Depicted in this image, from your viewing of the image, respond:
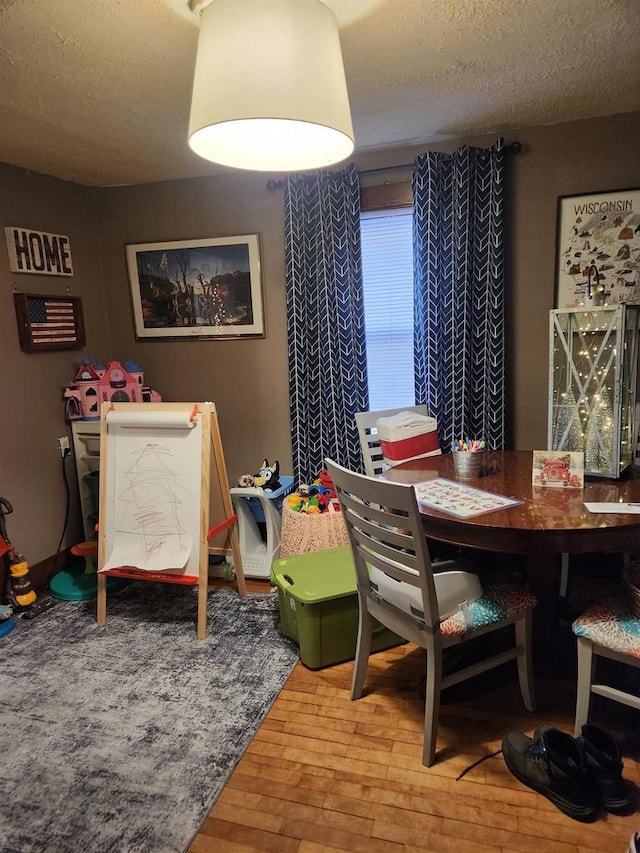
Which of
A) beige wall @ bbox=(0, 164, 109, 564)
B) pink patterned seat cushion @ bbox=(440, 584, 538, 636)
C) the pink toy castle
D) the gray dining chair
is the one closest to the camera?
the gray dining chair

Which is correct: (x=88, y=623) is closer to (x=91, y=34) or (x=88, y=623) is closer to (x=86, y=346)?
(x=86, y=346)

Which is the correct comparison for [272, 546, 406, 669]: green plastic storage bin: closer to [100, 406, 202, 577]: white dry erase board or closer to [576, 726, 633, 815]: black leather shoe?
[100, 406, 202, 577]: white dry erase board

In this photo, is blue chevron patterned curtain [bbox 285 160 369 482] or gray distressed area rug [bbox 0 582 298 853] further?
blue chevron patterned curtain [bbox 285 160 369 482]

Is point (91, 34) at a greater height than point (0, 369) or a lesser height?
greater

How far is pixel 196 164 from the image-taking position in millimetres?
2963

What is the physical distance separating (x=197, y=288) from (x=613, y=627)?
2.79m

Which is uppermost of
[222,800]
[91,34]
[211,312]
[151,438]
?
[91,34]

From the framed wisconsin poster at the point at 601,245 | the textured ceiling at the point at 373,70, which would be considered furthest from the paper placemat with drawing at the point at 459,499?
the textured ceiling at the point at 373,70

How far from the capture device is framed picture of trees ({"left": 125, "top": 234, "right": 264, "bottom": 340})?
3.22 metres

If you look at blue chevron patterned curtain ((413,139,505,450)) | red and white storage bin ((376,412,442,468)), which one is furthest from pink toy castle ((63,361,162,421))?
blue chevron patterned curtain ((413,139,505,450))

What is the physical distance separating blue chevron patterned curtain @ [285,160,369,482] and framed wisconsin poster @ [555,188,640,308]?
41.7 inches

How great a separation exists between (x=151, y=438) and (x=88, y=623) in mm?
989

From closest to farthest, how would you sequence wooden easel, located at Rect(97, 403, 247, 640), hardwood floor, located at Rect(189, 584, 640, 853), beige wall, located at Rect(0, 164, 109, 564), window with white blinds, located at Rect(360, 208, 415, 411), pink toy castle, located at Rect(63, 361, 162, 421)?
hardwood floor, located at Rect(189, 584, 640, 853), wooden easel, located at Rect(97, 403, 247, 640), beige wall, located at Rect(0, 164, 109, 564), window with white blinds, located at Rect(360, 208, 415, 411), pink toy castle, located at Rect(63, 361, 162, 421)

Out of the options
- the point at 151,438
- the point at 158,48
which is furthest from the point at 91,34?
the point at 151,438
